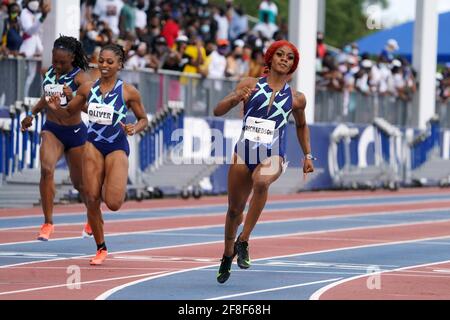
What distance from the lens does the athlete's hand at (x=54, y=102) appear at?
51.1ft

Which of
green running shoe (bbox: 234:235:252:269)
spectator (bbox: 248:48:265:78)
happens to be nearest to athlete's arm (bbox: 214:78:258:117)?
green running shoe (bbox: 234:235:252:269)

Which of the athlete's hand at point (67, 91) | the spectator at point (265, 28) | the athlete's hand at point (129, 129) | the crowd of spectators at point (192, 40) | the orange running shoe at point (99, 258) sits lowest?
the orange running shoe at point (99, 258)

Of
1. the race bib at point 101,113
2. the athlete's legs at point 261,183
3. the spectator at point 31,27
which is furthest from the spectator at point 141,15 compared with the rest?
the athlete's legs at point 261,183

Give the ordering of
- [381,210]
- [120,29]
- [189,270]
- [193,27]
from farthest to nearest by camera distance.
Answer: [193,27] → [120,29] → [381,210] → [189,270]

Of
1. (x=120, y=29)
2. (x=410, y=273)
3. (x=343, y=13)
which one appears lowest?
(x=410, y=273)

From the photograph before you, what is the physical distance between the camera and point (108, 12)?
26.5m

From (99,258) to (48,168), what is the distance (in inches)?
91.5

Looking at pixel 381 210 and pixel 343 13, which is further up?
pixel 343 13

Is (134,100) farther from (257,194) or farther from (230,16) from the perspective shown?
(230,16)

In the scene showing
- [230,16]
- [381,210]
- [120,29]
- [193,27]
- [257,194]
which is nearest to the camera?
[257,194]

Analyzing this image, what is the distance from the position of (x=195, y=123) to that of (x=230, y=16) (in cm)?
697

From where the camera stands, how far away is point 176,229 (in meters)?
18.9

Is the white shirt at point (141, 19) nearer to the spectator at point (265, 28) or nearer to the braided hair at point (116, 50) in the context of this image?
the spectator at point (265, 28)
